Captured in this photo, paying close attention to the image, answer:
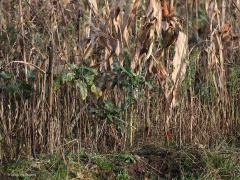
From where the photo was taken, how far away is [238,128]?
6270 mm

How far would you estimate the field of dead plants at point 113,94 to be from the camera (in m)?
5.41

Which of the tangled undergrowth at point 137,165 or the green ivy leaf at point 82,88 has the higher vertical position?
the green ivy leaf at point 82,88

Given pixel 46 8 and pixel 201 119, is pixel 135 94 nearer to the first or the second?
pixel 201 119

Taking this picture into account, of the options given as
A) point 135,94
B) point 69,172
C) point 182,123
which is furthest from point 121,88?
point 69,172

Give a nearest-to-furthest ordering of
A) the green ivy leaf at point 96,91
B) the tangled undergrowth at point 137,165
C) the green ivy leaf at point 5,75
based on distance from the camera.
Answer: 1. the tangled undergrowth at point 137,165
2. the green ivy leaf at point 5,75
3. the green ivy leaf at point 96,91

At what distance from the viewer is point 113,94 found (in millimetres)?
5977

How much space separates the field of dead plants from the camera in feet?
17.7

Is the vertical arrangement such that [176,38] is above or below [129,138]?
above

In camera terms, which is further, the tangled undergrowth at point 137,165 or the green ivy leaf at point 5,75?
the green ivy leaf at point 5,75

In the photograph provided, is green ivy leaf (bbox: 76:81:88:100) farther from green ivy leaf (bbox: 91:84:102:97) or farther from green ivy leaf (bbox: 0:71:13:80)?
green ivy leaf (bbox: 0:71:13:80)

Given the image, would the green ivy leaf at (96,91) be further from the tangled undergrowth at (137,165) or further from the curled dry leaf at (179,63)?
the curled dry leaf at (179,63)

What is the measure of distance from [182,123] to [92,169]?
1.03 metres

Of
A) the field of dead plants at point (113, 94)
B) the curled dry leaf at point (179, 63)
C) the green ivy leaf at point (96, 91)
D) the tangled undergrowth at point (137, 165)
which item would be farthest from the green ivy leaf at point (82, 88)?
Result: the curled dry leaf at point (179, 63)

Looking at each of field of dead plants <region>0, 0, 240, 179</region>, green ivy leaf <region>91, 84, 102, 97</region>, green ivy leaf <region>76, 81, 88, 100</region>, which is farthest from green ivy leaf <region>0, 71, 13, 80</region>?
green ivy leaf <region>91, 84, 102, 97</region>
